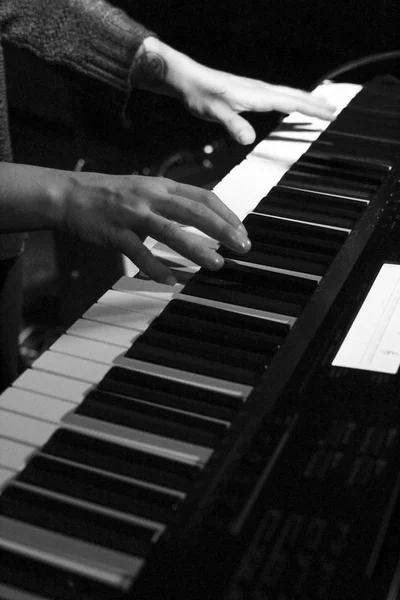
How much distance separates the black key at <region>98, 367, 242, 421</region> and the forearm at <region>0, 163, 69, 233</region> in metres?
0.24

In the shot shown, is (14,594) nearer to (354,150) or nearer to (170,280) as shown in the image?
(170,280)

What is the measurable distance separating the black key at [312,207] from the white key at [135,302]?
0.78 feet

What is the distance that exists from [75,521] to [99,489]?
36mm

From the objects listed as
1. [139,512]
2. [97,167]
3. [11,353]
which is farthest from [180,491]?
[97,167]

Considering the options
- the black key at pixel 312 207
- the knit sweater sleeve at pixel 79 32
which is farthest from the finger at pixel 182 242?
the knit sweater sleeve at pixel 79 32

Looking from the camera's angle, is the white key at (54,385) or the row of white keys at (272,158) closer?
the white key at (54,385)

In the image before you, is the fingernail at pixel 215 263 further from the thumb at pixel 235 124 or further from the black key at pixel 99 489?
the thumb at pixel 235 124

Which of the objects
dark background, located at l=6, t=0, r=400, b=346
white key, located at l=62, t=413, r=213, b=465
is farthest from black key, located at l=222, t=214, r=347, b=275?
dark background, located at l=6, t=0, r=400, b=346

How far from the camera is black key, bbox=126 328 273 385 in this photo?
79cm

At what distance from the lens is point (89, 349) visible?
83cm

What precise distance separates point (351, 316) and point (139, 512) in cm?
33

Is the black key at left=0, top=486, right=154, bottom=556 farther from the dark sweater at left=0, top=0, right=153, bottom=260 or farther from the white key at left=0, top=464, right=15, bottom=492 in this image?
the dark sweater at left=0, top=0, right=153, bottom=260

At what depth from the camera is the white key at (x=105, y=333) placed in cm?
84

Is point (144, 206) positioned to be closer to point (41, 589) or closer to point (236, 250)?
point (236, 250)
